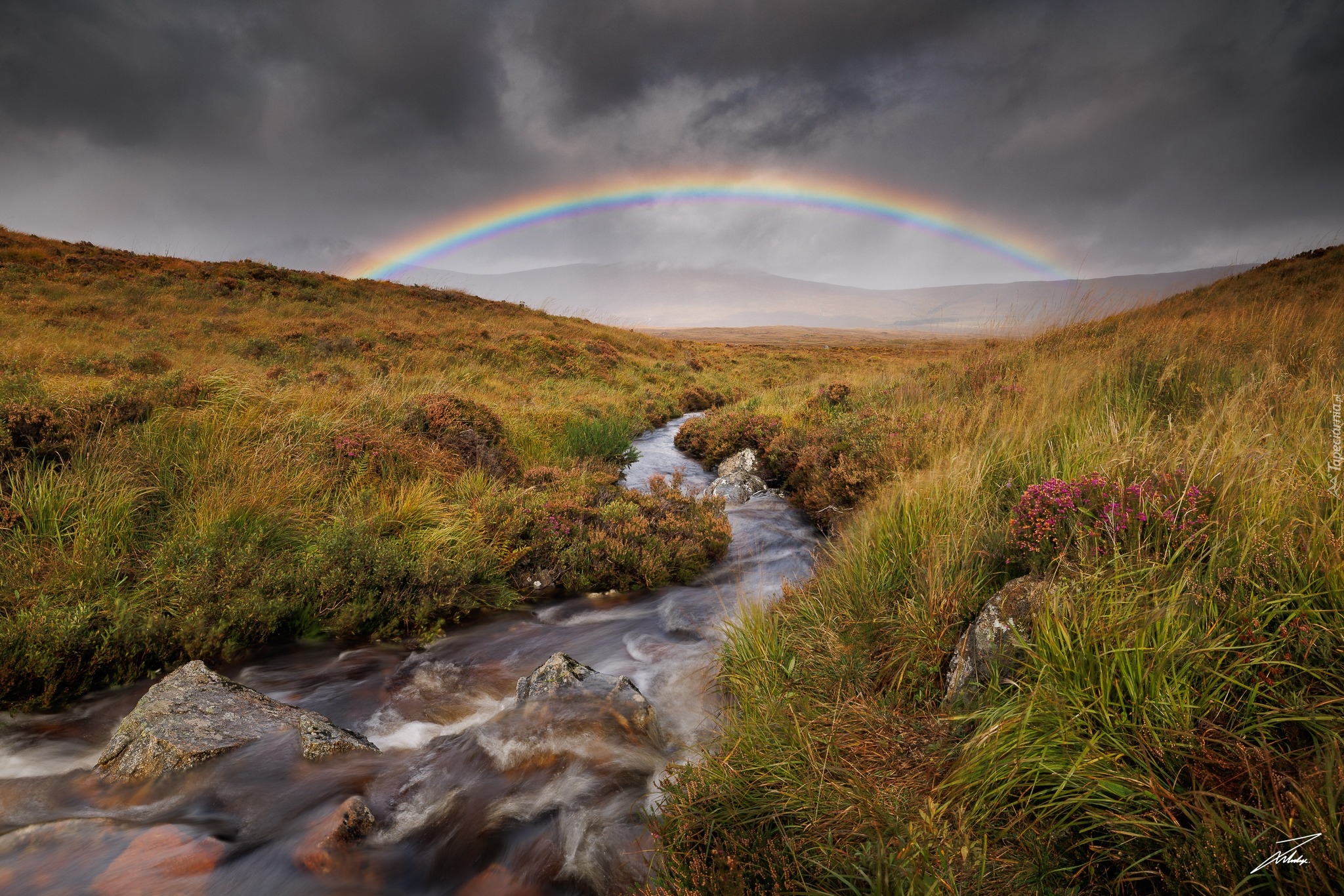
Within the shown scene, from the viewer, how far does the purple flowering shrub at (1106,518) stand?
2891mm

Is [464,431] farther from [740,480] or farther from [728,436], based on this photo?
[728,436]

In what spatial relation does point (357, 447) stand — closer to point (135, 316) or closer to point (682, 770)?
point (682, 770)

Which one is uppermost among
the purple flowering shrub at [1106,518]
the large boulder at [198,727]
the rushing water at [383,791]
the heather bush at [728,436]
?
the purple flowering shrub at [1106,518]

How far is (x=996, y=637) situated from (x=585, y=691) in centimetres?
276

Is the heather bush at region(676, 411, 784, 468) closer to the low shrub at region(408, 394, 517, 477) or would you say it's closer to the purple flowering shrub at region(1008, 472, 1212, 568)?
the low shrub at region(408, 394, 517, 477)

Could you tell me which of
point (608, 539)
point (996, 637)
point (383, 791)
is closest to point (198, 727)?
point (383, 791)

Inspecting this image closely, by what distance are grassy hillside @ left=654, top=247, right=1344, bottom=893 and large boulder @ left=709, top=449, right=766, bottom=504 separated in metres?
5.01

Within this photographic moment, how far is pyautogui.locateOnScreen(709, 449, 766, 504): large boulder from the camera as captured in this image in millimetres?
9711

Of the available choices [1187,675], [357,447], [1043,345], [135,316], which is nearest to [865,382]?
[1043,345]

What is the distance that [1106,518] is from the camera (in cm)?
305

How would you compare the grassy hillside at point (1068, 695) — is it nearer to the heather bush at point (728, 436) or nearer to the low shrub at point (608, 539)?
the low shrub at point (608, 539)
